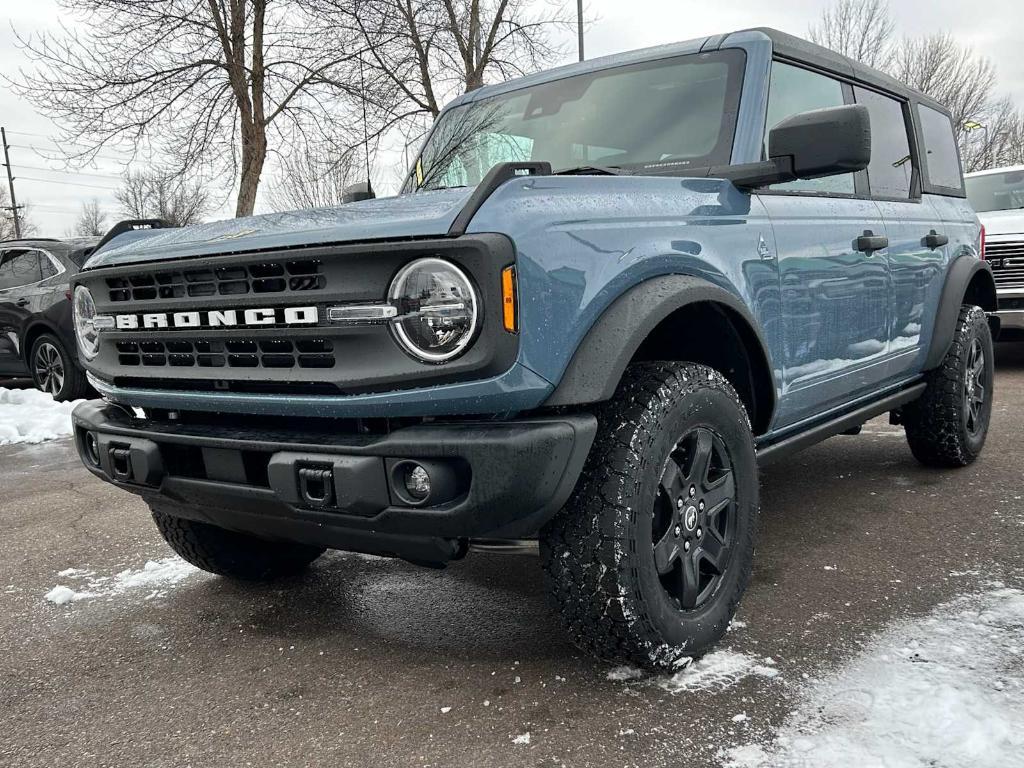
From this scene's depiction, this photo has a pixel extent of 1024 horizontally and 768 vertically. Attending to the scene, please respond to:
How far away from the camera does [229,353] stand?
2262mm

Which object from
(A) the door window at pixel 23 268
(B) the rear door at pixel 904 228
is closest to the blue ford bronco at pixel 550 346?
(B) the rear door at pixel 904 228

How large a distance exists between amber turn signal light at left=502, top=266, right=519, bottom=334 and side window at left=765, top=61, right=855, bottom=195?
1.40m

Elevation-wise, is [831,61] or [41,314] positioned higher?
[831,61]

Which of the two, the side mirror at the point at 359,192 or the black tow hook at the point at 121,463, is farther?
the side mirror at the point at 359,192

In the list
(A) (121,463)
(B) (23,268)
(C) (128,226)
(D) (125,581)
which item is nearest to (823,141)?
(A) (121,463)

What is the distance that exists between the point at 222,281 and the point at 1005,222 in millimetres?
8231

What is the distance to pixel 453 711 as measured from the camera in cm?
225

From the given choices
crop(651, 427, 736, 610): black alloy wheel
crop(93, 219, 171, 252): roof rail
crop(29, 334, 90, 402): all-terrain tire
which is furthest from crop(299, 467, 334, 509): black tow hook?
crop(29, 334, 90, 402): all-terrain tire

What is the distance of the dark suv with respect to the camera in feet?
27.7

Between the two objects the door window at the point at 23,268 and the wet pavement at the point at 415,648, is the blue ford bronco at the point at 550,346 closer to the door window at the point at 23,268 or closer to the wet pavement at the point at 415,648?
the wet pavement at the point at 415,648

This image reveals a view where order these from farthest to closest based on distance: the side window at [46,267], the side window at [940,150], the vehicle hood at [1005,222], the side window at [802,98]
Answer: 1. the side window at [46,267]
2. the vehicle hood at [1005,222]
3. the side window at [940,150]
4. the side window at [802,98]

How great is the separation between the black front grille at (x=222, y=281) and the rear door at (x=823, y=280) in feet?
5.14

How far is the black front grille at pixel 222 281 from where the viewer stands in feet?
6.83

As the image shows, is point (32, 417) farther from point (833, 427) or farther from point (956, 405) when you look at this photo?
point (956, 405)
